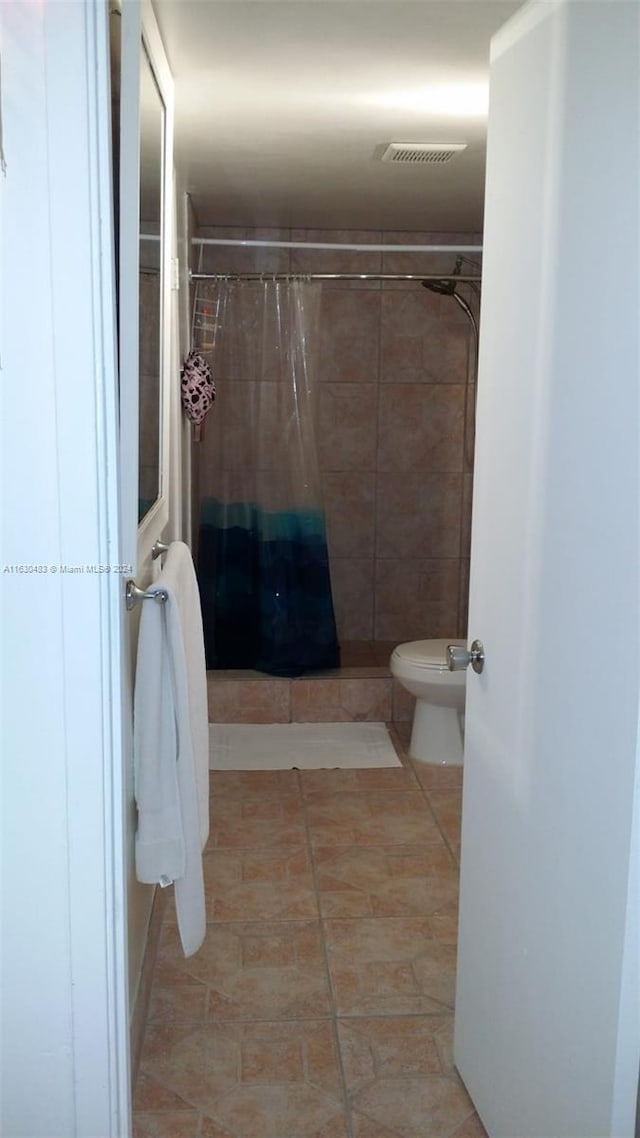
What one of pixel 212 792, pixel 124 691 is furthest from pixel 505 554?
pixel 212 792

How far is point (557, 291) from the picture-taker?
4.79 ft

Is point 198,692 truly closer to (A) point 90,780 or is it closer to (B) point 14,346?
(A) point 90,780

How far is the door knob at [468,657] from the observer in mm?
1825

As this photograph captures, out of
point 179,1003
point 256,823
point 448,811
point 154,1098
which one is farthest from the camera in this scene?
point 448,811

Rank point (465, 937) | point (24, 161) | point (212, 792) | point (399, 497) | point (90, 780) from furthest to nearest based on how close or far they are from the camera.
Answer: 1. point (399, 497)
2. point (212, 792)
3. point (465, 937)
4. point (90, 780)
5. point (24, 161)

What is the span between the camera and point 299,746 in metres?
3.88

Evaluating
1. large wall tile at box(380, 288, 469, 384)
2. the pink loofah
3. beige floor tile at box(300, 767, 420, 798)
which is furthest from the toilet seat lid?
large wall tile at box(380, 288, 469, 384)

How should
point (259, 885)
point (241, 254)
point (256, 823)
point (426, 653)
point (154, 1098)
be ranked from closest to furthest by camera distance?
point (154, 1098) → point (259, 885) → point (256, 823) → point (426, 653) → point (241, 254)

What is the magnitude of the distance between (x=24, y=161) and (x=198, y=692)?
3.94ft

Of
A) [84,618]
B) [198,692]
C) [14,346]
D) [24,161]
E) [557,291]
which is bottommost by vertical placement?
[198,692]

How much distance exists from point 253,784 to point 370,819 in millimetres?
502

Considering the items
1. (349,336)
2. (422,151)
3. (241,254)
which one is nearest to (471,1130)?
(422,151)

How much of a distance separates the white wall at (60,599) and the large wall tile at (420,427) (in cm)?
332

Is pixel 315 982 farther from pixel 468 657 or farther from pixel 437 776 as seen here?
pixel 437 776
